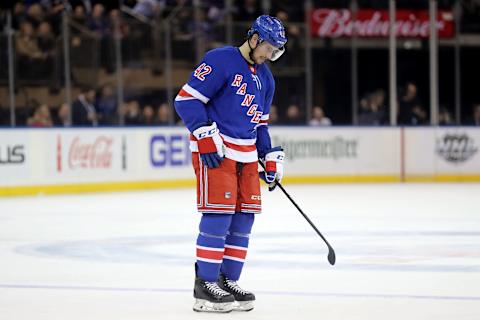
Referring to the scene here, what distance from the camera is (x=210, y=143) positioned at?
5.58 m

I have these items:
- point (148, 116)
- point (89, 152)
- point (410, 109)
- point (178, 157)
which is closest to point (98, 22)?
point (148, 116)

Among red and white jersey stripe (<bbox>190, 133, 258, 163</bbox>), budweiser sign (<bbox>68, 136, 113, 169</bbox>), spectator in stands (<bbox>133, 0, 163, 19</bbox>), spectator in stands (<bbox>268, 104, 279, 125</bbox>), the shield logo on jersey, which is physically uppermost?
spectator in stands (<bbox>133, 0, 163, 19</bbox>)

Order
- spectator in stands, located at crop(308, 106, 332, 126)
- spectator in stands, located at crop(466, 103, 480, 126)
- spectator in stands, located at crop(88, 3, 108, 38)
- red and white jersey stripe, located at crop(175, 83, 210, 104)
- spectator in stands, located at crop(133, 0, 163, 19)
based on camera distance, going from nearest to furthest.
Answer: red and white jersey stripe, located at crop(175, 83, 210, 104) < spectator in stands, located at crop(88, 3, 108, 38) < spectator in stands, located at crop(133, 0, 163, 19) < spectator in stands, located at crop(308, 106, 332, 126) < spectator in stands, located at crop(466, 103, 480, 126)

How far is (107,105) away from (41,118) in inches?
46.1

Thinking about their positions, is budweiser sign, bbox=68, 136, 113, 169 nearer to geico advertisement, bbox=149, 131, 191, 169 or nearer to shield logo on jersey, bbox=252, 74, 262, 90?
geico advertisement, bbox=149, 131, 191, 169

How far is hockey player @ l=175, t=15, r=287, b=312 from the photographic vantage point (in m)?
5.60

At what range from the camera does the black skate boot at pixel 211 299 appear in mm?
5551

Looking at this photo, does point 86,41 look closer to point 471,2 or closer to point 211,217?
point 471,2

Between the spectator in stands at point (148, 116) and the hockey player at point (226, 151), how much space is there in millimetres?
10990

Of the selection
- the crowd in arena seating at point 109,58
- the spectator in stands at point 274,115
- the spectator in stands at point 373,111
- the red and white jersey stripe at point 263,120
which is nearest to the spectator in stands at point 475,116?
the crowd in arena seating at point 109,58

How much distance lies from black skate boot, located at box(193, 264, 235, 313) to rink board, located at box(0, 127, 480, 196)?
976 centimetres

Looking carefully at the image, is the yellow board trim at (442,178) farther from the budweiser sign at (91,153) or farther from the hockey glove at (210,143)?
the hockey glove at (210,143)

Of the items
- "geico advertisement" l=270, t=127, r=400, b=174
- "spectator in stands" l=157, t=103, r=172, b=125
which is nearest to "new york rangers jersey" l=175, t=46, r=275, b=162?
"spectator in stands" l=157, t=103, r=172, b=125

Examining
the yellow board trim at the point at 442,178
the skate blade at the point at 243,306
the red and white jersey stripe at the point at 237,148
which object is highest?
the red and white jersey stripe at the point at 237,148
